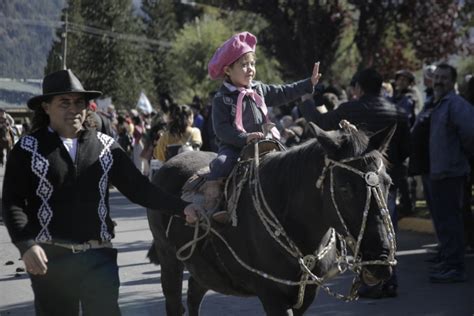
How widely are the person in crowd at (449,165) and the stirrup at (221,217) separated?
4.46m

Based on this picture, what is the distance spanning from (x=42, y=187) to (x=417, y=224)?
9618 mm

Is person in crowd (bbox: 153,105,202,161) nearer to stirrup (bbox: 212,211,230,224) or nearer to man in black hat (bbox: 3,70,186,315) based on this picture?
stirrup (bbox: 212,211,230,224)

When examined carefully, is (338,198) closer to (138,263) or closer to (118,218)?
(138,263)

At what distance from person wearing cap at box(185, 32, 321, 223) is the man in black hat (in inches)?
44.0

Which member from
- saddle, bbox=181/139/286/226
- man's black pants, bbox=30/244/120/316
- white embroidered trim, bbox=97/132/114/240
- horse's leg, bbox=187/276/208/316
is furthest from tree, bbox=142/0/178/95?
man's black pants, bbox=30/244/120/316

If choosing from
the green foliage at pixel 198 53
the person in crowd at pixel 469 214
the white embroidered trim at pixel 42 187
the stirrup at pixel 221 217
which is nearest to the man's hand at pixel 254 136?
the stirrup at pixel 221 217

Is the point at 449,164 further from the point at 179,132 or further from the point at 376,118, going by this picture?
the point at 179,132

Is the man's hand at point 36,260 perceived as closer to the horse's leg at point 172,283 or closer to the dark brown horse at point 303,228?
the dark brown horse at point 303,228

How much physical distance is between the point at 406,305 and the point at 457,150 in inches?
80.3

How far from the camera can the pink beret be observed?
6.17 metres

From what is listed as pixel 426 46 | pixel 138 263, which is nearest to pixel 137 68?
pixel 426 46

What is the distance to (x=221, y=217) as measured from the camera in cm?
592

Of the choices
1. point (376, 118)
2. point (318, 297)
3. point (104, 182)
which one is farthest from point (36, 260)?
point (318, 297)

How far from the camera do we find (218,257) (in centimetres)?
604
